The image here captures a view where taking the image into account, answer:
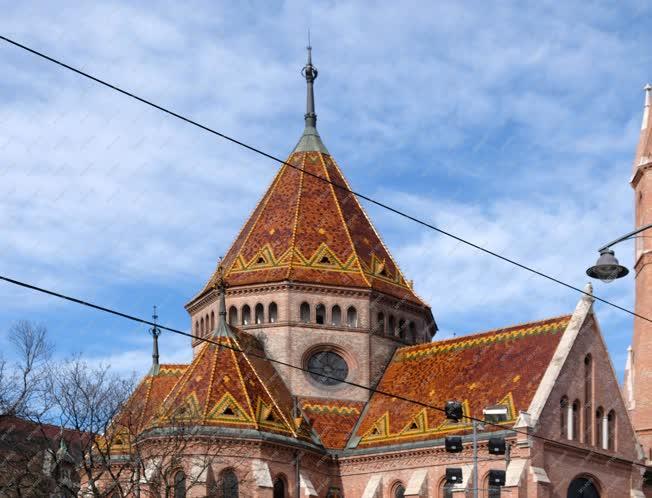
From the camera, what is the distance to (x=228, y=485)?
42.0 meters

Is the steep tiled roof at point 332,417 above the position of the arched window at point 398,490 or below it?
above

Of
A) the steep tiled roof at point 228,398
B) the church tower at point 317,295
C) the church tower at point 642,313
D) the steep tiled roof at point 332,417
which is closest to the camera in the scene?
the steep tiled roof at point 228,398

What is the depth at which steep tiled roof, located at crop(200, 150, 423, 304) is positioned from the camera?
1981 inches

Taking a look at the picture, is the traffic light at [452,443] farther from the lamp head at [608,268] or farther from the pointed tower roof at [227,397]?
the pointed tower roof at [227,397]

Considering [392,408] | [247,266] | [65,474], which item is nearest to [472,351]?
[392,408]

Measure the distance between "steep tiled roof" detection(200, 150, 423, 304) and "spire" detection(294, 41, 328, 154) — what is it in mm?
404

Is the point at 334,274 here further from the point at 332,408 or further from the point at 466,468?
the point at 466,468

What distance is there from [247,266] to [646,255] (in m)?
17.3

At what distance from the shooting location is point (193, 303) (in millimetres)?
52906

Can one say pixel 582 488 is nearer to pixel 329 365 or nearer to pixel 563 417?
pixel 563 417

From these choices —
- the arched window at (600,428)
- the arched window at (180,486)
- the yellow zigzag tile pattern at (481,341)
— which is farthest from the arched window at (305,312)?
the arched window at (600,428)

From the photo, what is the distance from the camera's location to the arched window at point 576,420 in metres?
43.2

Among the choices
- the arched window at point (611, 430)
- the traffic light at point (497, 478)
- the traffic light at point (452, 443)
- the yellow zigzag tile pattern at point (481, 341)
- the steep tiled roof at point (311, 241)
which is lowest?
the traffic light at point (497, 478)

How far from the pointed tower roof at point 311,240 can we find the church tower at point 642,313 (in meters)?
9.58
